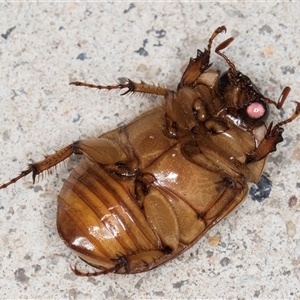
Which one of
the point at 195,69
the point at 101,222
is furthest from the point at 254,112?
the point at 101,222

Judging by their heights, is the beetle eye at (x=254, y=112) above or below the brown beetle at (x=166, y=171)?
above

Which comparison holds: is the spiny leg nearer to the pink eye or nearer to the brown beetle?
the brown beetle

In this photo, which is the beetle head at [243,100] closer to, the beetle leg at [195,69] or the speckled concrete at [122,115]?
the beetle leg at [195,69]

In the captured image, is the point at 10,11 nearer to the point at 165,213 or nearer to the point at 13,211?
the point at 13,211

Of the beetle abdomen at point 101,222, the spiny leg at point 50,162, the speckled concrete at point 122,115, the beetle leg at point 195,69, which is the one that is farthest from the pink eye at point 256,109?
the spiny leg at point 50,162

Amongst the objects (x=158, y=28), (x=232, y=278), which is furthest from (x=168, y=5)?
(x=232, y=278)
